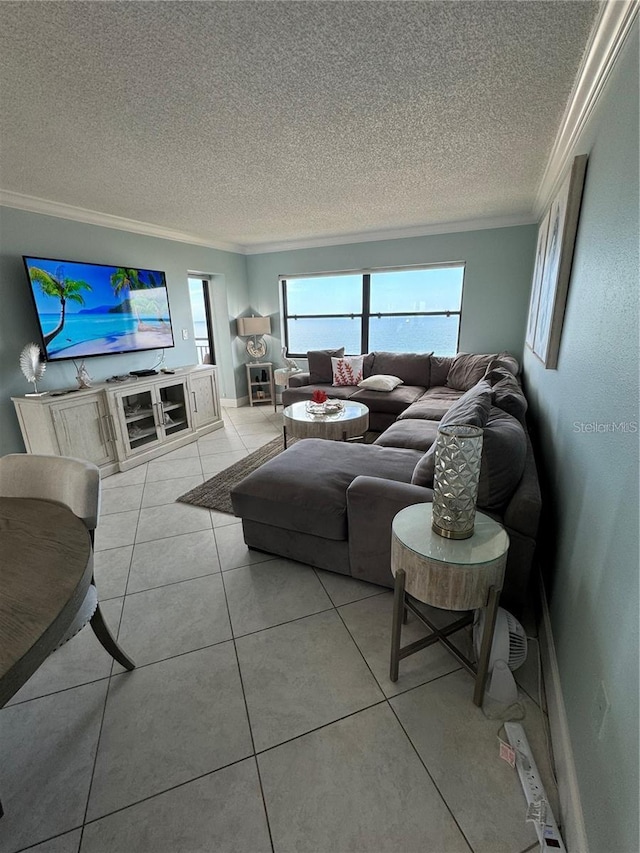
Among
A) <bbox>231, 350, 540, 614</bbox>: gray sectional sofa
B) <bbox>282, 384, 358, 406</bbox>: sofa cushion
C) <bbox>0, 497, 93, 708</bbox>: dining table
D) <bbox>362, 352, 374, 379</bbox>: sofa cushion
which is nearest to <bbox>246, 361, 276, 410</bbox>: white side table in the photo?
<bbox>282, 384, 358, 406</bbox>: sofa cushion

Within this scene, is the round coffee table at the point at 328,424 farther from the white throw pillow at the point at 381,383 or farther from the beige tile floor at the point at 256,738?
the beige tile floor at the point at 256,738

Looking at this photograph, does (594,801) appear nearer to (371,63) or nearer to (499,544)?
(499,544)

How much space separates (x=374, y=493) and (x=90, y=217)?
147 inches

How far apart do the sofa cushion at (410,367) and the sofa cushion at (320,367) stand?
68 cm

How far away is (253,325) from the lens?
18.1 feet

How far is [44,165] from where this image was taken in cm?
239

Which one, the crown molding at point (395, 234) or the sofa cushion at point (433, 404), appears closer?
the sofa cushion at point (433, 404)

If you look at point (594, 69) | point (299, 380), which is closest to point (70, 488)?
point (594, 69)

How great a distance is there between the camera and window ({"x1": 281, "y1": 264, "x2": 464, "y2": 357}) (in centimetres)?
482

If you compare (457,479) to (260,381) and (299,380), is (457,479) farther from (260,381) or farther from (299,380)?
(260,381)

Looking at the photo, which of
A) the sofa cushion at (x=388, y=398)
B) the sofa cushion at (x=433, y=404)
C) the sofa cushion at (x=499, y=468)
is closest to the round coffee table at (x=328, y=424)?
the sofa cushion at (x=433, y=404)

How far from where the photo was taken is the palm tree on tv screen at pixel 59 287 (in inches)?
117

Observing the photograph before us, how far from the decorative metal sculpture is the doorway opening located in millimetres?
2355

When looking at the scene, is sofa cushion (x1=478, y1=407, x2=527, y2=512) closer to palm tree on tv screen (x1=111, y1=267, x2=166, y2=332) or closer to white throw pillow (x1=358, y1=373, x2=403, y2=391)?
white throw pillow (x1=358, y1=373, x2=403, y2=391)
